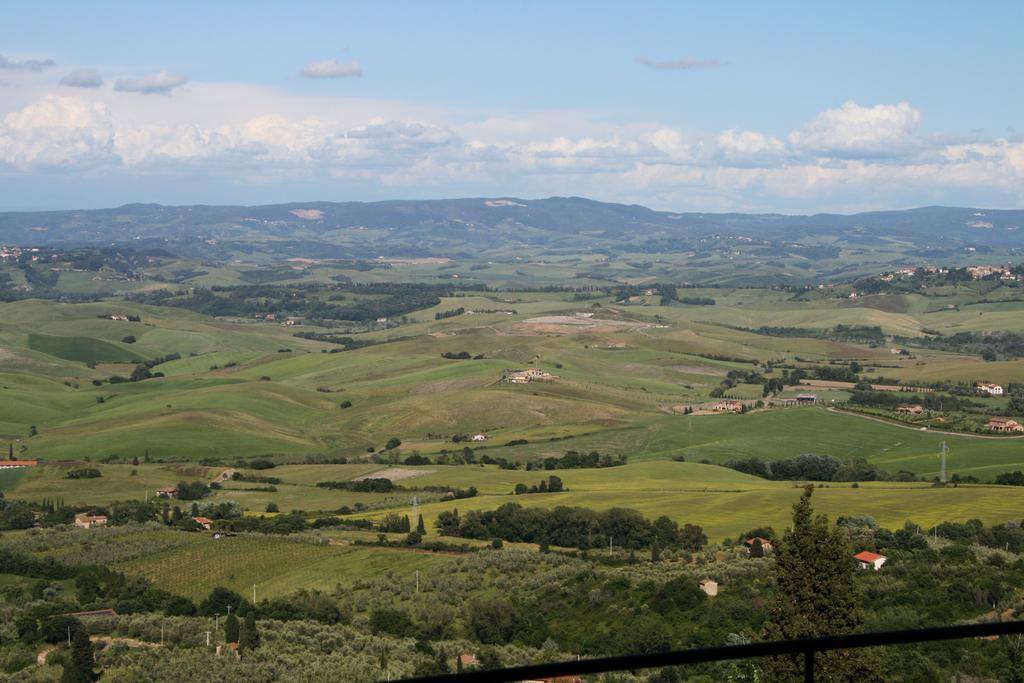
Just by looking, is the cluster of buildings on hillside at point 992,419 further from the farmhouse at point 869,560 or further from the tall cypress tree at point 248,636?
the tall cypress tree at point 248,636

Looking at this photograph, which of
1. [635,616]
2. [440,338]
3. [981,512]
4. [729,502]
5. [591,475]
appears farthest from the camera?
[440,338]

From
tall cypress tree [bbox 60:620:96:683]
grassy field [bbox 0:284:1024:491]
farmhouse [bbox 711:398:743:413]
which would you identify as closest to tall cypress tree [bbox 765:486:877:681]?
tall cypress tree [bbox 60:620:96:683]

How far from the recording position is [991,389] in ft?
423

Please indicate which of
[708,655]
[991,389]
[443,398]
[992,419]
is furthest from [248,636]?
[991,389]

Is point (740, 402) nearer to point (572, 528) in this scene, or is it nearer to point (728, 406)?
point (728, 406)

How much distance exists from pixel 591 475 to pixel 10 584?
4358 centimetres

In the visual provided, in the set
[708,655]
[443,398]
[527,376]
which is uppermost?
[708,655]

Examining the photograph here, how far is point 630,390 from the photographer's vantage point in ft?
456

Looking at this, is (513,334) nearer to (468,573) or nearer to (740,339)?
(740,339)

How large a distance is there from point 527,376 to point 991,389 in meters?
53.0

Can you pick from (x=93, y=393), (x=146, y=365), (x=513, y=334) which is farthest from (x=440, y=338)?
(x=93, y=393)

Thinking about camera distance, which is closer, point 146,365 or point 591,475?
point 591,475

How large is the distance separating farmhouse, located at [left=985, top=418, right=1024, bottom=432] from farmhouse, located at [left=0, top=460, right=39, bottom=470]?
81.3 metres

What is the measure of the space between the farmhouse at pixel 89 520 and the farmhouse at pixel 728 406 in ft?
222
